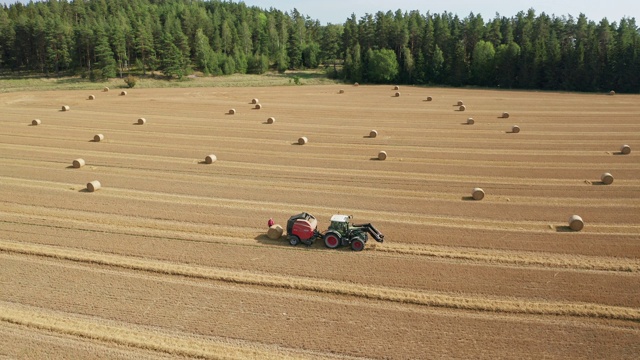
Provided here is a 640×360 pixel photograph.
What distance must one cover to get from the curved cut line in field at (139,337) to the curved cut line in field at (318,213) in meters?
6.64

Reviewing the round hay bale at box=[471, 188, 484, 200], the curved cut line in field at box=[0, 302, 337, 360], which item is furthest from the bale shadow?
the curved cut line in field at box=[0, 302, 337, 360]

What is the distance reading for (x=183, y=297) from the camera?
13.4m

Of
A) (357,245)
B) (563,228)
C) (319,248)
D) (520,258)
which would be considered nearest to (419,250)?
(357,245)

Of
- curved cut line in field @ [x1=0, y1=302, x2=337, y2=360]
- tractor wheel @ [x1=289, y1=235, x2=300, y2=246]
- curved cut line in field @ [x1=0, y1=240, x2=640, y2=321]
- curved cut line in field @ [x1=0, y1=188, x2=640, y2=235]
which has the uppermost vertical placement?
curved cut line in field @ [x1=0, y1=188, x2=640, y2=235]

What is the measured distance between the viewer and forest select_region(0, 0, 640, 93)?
69.7 metres

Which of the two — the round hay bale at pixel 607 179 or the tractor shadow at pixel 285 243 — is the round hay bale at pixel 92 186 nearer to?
the tractor shadow at pixel 285 243

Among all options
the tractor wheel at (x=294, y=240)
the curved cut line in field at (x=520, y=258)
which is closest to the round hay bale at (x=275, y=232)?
the tractor wheel at (x=294, y=240)

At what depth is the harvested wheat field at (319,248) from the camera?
11.6 m

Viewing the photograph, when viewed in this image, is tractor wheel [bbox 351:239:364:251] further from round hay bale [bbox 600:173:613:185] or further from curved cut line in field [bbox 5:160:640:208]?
round hay bale [bbox 600:173:613:185]

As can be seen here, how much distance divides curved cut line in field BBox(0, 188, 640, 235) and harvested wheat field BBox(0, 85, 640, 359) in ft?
0.40

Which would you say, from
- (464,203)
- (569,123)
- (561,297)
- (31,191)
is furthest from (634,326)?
(569,123)

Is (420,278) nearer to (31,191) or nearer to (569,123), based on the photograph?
(31,191)

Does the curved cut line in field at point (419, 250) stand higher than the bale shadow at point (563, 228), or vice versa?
the bale shadow at point (563, 228)

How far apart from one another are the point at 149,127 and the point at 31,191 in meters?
15.3
